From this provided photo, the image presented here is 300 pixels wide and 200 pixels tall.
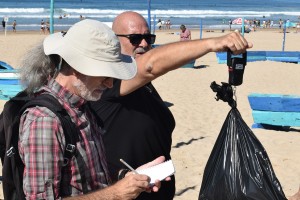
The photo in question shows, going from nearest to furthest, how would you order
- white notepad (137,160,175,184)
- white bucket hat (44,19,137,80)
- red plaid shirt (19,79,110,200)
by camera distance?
red plaid shirt (19,79,110,200)
white bucket hat (44,19,137,80)
white notepad (137,160,175,184)

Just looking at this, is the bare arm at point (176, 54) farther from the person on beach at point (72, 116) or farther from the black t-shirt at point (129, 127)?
the person on beach at point (72, 116)

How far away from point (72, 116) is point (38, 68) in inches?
9.1

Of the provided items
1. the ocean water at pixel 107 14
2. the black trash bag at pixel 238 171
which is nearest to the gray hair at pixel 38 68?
the black trash bag at pixel 238 171

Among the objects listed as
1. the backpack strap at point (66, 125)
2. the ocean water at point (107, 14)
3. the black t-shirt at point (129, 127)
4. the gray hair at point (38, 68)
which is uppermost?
the gray hair at point (38, 68)

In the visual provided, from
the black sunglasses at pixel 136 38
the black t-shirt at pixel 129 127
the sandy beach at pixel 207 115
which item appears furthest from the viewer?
the sandy beach at pixel 207 115

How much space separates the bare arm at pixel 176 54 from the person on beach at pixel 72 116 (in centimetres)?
41

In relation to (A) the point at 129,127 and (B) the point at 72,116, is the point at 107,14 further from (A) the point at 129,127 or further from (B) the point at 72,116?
(B) the point at 72,116

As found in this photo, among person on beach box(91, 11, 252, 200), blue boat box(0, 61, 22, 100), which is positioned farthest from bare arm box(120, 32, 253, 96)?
blue boat box(0, 61, 22, 100)

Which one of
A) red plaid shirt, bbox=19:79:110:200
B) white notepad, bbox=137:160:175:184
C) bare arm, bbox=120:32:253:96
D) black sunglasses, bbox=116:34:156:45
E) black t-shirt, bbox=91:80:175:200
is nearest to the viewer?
red plaid shirt, bbox=19:79:110:200

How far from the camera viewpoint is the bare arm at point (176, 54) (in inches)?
81.7

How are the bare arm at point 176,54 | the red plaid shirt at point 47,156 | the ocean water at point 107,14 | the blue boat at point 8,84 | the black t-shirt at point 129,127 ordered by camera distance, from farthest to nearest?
the ocean water at point 107,14 < the blue boat at point 8,84 < the black t-shirt at point 129,127 < the bare arm at point 176,54 < the red plaid shirt at point 47,156

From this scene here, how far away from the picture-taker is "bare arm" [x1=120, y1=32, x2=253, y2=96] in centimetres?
208

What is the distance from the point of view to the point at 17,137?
167 cm

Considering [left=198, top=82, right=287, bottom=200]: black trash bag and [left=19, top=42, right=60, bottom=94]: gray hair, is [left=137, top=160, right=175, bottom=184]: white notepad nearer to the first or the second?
[left=19, top=42, right=60, bottom=94]: gray hair
